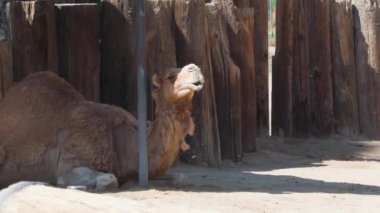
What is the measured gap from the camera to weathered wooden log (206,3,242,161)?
11727 millimetres

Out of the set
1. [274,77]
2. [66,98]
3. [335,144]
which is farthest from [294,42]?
[66,98]

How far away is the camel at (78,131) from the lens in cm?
896

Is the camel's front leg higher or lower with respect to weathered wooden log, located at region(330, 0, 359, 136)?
lower

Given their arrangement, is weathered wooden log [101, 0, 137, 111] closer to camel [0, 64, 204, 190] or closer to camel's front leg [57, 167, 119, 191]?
camel [0, 64, 204, 190]

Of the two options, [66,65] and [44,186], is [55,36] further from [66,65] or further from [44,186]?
[44,186]

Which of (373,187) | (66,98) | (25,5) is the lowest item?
(373,187)

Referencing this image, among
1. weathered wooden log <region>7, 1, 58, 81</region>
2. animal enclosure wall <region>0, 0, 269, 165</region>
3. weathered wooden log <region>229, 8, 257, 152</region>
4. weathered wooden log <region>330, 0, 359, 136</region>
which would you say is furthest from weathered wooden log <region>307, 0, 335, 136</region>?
weathered wooden log <region>7, 1, 58, 81</region>

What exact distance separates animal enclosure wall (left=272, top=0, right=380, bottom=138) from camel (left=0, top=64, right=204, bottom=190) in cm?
478

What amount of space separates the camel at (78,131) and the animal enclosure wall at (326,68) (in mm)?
4782

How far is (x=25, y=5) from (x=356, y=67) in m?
5.05

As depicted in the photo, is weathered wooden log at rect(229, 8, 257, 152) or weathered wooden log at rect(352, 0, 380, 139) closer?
weathered wooden log at rect(229, 8, 257, 152)

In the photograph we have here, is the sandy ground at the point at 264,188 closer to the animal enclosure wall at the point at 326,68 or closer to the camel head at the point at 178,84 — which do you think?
the animal enclosure wall at the point at 326,68

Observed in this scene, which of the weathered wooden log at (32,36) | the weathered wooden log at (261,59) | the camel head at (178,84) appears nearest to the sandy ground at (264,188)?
the weathered wooden log at (261,59)

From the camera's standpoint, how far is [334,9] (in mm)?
13977
